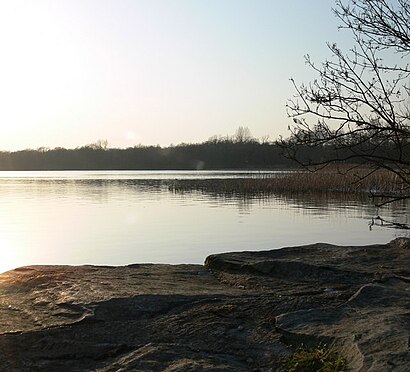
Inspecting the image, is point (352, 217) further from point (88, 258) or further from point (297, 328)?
point (297, 328)

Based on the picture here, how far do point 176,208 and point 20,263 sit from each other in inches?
472

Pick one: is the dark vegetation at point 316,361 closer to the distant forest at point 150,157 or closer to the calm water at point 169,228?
the calm water at point 169,228

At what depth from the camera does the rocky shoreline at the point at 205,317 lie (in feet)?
11.5

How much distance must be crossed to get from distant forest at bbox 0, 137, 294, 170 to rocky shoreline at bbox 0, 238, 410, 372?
263 ft

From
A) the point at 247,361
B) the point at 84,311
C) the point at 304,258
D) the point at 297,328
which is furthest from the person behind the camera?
the point at 304,258

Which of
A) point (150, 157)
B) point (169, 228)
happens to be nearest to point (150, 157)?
point (150, 157)

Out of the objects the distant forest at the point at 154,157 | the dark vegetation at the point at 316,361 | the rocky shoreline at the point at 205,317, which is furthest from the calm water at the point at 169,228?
the distant forest at the point at 154,157

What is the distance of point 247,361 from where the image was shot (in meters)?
3.57

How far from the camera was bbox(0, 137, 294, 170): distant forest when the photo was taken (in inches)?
3696

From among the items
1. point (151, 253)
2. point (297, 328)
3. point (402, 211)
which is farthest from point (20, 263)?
point (402, 211)

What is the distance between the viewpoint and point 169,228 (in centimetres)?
1648

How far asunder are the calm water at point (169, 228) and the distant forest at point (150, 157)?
62.8 m

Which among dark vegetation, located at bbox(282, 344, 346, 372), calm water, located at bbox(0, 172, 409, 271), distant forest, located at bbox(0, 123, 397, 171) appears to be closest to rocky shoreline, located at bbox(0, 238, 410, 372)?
dark vegetation, located at bbox(282, 344, 346, 372)

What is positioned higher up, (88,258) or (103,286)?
(103,286)
